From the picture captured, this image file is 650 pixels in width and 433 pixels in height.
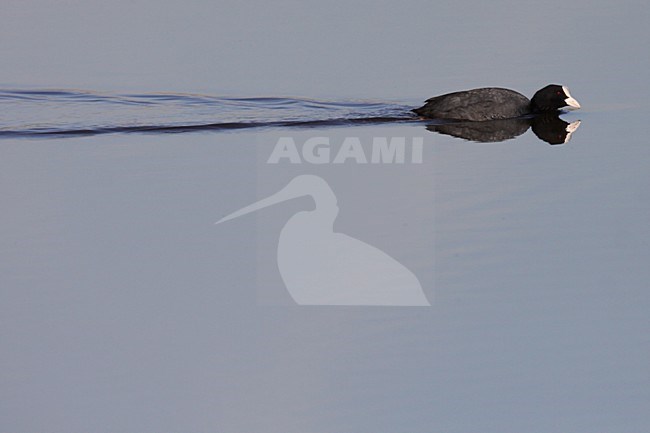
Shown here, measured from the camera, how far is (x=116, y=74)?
14727 millimetres

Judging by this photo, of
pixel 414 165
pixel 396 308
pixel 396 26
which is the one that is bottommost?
pixel 396 308

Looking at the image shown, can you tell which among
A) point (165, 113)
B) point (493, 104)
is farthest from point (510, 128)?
point (165, 113)

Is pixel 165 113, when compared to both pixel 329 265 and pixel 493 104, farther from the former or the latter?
pixel 329 265

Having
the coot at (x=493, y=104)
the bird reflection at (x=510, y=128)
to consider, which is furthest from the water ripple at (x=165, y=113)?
the bird reflection at (x=510, y=128)

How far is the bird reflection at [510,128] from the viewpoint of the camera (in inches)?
503

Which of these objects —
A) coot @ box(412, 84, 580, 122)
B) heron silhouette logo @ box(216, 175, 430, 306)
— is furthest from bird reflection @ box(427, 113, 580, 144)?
heron silhouette logo @ box(216, 175, 430, 306)

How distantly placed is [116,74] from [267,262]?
20.2 feet

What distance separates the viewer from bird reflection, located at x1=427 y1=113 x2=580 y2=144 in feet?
41.9

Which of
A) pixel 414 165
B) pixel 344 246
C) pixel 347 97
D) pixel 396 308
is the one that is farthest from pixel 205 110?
pixel 396 308

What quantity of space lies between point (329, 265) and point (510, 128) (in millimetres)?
4572

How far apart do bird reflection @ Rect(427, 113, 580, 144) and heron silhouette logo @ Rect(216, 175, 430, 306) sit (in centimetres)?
290

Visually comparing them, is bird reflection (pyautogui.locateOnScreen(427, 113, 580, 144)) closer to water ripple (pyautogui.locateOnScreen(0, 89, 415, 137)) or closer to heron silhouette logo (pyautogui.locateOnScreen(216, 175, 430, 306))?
water ripple (pyautogui.locateOnScreen(0, 89, 415, 137))

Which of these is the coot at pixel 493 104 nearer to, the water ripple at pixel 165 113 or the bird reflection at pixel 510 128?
the bird reflection at pixel 510 128

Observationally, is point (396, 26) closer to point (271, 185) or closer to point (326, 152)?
point (326, 152)
